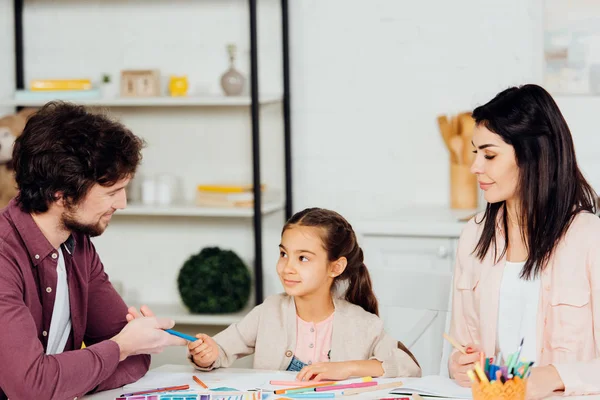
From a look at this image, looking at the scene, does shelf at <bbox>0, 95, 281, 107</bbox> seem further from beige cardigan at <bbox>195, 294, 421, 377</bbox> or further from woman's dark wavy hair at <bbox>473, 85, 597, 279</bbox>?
woman's dark wavy hair at <bbox>473, 85, 597, 279</bbox>

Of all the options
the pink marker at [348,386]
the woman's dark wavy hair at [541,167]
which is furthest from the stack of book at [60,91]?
the pink marker at [348,386]

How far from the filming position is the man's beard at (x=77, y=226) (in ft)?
5.78

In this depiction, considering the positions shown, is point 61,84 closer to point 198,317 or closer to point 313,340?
point 198,317

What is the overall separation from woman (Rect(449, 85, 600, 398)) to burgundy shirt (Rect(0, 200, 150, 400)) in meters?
0.74

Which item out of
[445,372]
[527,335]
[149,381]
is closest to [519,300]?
[527,335]

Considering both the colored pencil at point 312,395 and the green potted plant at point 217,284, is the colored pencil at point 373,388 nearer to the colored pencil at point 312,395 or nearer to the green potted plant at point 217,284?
the colored pencil at point 312,395

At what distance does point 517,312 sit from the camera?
1980mm

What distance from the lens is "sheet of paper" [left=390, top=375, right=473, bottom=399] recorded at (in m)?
1.67

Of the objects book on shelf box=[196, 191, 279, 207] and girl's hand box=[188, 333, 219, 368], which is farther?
book on shelf box=[196, 191, 279, 207]

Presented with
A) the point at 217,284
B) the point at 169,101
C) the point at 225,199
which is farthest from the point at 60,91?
the point at 217,284

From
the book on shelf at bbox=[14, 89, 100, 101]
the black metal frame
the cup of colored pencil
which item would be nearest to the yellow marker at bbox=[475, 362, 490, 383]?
the cup of colored pencil

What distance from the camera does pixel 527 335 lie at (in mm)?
1944

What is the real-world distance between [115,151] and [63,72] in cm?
239

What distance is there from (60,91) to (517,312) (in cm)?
241
